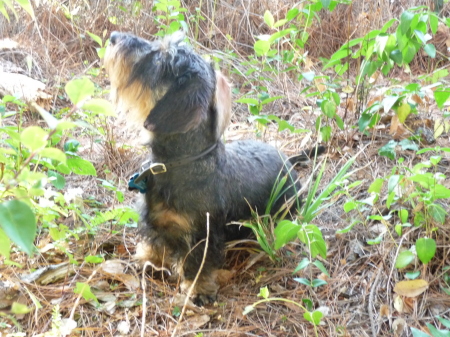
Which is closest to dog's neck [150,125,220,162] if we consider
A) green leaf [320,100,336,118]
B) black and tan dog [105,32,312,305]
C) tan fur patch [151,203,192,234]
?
black and tan dog [105,32,312,305]

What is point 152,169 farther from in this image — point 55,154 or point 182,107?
point 55,154

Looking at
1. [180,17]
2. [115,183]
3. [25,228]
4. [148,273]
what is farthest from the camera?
[180,17]

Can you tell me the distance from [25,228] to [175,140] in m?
1.84

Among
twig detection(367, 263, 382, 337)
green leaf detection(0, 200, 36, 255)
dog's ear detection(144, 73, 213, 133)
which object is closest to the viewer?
green leaf detection(0, 200, 36, 255)

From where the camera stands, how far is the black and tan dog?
2.92 m

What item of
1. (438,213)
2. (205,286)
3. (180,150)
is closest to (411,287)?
(438,213)

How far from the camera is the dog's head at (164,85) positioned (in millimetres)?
2859

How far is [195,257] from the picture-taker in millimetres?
3201

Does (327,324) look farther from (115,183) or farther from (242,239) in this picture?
(115,183)

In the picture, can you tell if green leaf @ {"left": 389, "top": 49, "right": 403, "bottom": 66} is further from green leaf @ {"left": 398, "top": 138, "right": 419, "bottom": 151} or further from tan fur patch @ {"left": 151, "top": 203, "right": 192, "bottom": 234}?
tan fur patch @ {"left": 151, "top": 203, "right": 192, "bottom": 234}

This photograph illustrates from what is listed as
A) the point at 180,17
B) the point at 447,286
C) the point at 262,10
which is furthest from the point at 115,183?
the point at 262,10

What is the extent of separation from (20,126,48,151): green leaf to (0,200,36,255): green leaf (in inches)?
5.7

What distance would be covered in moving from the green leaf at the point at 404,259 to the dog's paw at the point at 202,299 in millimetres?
1158

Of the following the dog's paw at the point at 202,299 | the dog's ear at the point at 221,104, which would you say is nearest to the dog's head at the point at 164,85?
the dog's ear at the point at 221,104
